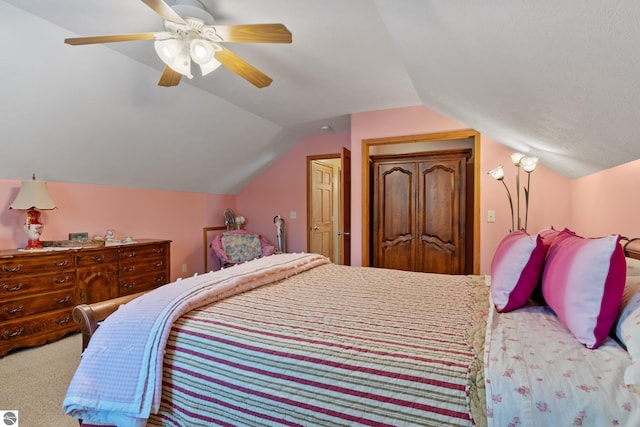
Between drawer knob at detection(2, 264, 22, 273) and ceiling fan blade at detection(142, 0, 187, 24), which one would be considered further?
drawer knob at detection(2, 264, 22, 273)

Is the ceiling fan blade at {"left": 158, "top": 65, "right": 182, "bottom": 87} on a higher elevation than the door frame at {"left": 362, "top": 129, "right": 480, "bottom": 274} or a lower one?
higher

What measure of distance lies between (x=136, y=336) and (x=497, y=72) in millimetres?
2100

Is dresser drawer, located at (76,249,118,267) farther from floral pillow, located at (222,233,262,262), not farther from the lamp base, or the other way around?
floral pillow, located at (222,233,262,262)

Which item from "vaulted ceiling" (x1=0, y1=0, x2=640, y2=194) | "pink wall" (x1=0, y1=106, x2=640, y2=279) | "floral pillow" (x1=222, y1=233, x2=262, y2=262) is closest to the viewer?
"vaulted ceiling" (x1=0, y1=0, x2=640, y2=194)

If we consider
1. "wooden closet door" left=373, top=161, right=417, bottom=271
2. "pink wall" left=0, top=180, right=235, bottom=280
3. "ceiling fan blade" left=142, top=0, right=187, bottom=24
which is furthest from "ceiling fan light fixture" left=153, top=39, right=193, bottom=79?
"wooden closet door" left=373, top=161, right=417, bottom=271

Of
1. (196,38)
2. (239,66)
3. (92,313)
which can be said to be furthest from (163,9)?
(92,313)

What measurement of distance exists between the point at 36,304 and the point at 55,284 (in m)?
0.20

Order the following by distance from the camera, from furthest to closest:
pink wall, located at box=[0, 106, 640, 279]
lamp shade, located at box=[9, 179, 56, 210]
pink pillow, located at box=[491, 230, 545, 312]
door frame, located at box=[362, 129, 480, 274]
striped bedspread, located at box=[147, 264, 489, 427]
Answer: door frame, located at box=[362, 129, 480, 274], lamp shade, located at box=[9, 179, 56, 210], pink wall, located at box=[0, 106, 640, 279], pink pillow, located at box=[491, 230, 545, 312], striped bedspread, located at box=[147, 264, 489, 427]

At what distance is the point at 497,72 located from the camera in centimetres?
177

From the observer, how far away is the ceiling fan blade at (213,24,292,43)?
1689 millimetres

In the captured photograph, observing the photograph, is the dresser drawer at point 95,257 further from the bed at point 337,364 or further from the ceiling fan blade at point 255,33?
the ceiling fan blade at point 255,33

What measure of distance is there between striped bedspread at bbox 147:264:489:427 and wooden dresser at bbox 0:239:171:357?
223 cm

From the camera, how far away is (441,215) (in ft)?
11.5

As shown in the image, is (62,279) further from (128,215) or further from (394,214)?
(394,214)
